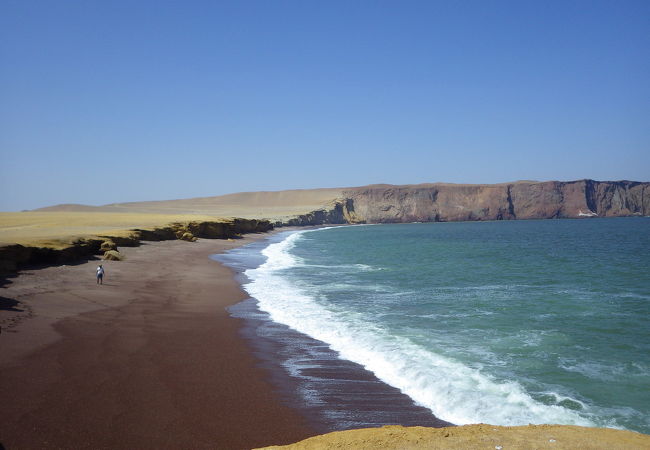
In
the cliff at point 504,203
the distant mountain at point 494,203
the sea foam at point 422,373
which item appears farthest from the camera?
the cliff at point 504,203

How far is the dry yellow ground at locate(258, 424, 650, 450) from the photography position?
16.7 ft

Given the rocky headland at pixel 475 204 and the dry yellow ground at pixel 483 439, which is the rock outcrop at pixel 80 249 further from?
the rocky headland at pixel 475 204

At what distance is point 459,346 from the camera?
464 inches

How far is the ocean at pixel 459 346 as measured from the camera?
8.09 meters

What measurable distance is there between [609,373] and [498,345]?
269 centimetres

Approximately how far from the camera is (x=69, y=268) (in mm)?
21078

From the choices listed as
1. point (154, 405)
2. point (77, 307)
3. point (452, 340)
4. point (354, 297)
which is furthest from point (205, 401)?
point (354, 297)

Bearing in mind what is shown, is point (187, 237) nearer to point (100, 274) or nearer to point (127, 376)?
point (100, 274)

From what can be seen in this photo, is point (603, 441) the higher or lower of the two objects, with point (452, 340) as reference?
higher

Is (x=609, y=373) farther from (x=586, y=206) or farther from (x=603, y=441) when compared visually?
(x=586, y=206)

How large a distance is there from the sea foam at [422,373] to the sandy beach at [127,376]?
8.20ft

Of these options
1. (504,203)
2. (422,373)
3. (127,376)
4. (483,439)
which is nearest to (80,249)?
(127,376)

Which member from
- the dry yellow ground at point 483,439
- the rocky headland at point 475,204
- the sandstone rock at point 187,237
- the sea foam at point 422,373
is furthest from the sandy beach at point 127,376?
the rocky headland at point 475,204

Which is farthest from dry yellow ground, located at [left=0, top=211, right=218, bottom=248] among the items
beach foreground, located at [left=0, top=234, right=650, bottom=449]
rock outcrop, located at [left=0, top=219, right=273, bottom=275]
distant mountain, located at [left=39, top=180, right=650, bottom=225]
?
distant mountain, located at [left=39, top=180, right=650, bottom=225]
